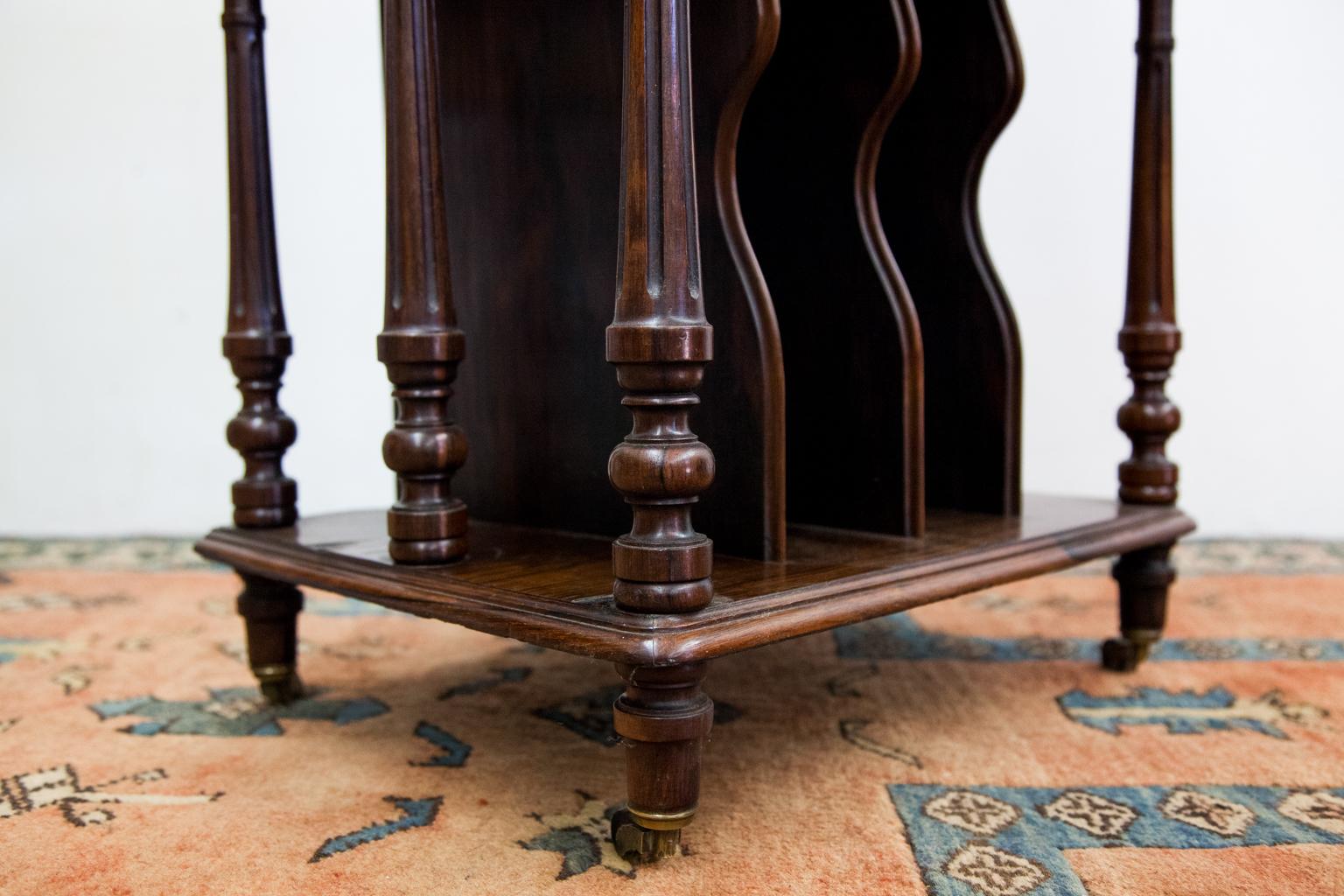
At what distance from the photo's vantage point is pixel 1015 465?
1.14 metres

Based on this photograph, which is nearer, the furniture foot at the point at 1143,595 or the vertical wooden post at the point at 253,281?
the vertical wooden post at the point at 253,281

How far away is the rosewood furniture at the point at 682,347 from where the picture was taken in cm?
71

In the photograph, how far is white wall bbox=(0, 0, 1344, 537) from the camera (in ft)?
6.26

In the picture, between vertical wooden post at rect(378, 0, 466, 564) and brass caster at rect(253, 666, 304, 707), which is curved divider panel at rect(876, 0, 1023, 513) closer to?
vertical wooden post at rect(378, 0, 466, 564)

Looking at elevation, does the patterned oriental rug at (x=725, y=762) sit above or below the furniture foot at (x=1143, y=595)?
below

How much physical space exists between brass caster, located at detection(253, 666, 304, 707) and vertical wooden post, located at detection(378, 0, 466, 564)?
30cm

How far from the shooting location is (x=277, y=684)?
1111mm

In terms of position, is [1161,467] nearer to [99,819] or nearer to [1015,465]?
[1015,465]

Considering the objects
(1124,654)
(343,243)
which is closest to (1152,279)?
(1124,654)

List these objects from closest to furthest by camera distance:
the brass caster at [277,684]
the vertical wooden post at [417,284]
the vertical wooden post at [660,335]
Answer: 1. the vertical wooden post at [660,335]
2. the vertical wooden post at [417,284]
3. the brass caster at [277,684]

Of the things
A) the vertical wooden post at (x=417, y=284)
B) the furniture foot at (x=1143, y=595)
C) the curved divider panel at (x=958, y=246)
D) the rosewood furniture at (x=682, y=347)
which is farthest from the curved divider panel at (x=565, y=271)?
the furniture foot at (x=1143, y=595)

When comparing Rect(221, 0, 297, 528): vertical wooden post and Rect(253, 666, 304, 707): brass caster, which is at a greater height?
Rect(221, 0, 297, 528): vertical wooden post

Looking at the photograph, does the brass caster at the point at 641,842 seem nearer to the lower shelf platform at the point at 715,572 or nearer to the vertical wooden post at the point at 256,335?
the lower shelf platform at the point at 715,572

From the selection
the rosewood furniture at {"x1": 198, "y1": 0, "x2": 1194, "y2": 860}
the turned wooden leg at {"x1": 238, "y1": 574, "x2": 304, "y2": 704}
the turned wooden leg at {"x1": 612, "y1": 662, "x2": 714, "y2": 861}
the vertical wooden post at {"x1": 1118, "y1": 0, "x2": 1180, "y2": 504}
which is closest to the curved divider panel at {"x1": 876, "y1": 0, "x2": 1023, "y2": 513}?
the rosewood furniture at {"x1": 198, "y1": 0, "x2": 1194, "y2": 860}
